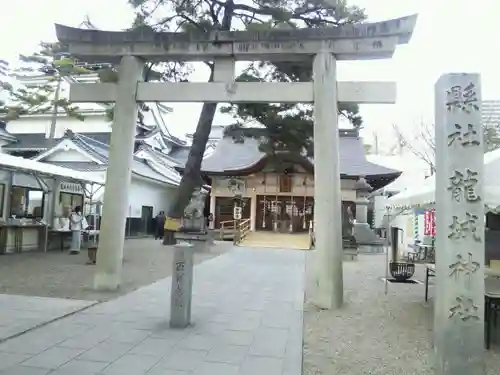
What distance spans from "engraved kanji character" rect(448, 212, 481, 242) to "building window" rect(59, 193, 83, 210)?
50.9 ft

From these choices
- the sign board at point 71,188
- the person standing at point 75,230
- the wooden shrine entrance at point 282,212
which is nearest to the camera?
the person standing at point 75,230

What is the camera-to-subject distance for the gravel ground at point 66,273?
7.84m

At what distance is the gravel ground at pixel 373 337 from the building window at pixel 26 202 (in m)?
10.7

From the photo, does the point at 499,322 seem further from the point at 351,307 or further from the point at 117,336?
the point at 117,336

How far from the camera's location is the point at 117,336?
5246 mm

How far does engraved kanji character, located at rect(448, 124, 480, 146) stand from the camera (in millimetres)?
4453

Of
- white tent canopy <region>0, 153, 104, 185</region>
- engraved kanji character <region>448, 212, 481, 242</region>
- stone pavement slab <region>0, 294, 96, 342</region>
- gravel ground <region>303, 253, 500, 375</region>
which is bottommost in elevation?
gravel ground <region>303, 253, 500, 375</region>

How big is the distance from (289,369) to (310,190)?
23862mm

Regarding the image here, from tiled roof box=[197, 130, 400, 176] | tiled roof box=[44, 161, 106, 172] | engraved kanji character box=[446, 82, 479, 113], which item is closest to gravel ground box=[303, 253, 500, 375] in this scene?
engraved kanji character box=[446, 82, 479, 113]

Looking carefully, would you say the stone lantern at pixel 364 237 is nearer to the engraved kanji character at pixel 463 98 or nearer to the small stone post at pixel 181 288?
the small stone post at pixel 181 288

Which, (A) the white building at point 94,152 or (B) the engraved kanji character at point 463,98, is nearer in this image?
(B) the engraved kanji character at point 463,98

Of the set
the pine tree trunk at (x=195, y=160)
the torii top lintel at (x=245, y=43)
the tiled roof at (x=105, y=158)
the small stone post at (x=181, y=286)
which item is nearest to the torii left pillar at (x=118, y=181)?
the torii top lintel at (x=245, y=43)

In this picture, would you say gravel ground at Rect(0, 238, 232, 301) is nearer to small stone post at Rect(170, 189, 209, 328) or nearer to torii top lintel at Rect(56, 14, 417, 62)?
small stone post at Rect(170, 189, 209, 328)

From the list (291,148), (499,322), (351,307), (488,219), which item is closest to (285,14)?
(291,148)
